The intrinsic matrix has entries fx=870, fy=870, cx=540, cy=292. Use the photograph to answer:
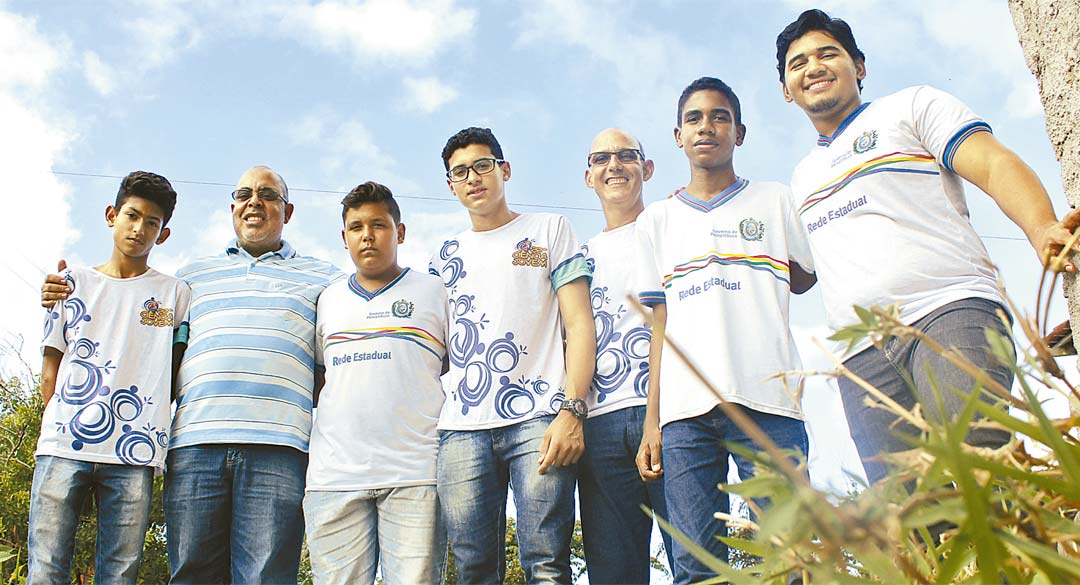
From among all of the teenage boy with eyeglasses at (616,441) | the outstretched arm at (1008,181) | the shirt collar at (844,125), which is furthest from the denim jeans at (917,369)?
the teenage boy with eyeglasses at (616,441)

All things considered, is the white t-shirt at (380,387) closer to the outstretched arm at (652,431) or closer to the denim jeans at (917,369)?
the outstretched arm at (652,431)

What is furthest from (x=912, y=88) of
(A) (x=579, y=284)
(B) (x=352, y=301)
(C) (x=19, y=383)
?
(C) (x=19, y=383)

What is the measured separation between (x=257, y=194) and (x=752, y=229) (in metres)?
2.05

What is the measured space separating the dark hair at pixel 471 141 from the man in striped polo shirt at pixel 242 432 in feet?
2.59

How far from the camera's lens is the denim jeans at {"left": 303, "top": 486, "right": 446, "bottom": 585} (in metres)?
2.93

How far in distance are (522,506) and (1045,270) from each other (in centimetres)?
225

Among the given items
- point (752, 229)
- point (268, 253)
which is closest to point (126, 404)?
point (268, 253)

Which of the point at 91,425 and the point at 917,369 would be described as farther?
the point at 91,425

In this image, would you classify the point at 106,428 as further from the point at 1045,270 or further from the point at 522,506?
the point at 1045,270

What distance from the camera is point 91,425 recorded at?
312cm

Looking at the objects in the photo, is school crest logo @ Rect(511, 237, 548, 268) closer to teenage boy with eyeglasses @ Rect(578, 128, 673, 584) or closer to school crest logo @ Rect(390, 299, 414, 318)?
teenage boy with eyeglasses @ Rect(578, 128, 673, 584)

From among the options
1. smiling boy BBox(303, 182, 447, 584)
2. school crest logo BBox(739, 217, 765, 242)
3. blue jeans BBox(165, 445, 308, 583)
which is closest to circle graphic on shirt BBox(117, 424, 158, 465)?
blue jeans BBox(165, 445, 308, 583)

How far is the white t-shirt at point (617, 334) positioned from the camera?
9.75 feet

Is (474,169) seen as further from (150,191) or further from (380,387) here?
(150,191)
